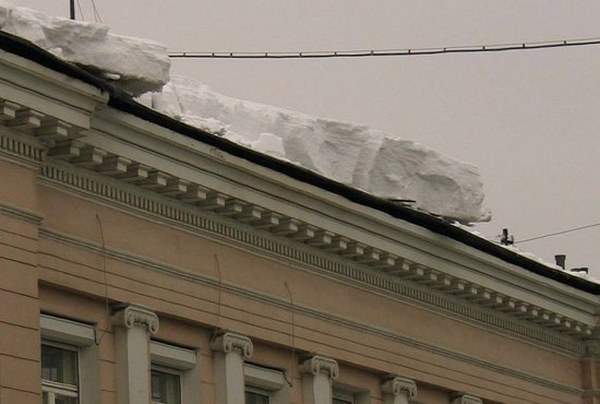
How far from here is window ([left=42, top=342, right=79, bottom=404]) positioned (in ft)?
82.7

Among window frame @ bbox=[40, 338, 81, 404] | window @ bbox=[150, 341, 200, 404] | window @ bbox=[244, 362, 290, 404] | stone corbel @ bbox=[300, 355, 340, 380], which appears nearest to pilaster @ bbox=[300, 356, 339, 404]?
stone corbel @ bbox=[300, 355, 340, 380]

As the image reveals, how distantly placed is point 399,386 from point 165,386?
474 centimetres

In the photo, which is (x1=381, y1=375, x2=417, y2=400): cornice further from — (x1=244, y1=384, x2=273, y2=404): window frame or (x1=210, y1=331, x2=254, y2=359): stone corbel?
(x1=210, y1=331, x2=254, y2=359): stone corbel

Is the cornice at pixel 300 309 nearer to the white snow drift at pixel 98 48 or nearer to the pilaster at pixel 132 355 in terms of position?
the pilaster at pixel 132 355

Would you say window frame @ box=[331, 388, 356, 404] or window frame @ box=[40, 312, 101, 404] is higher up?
window frame @ box=[331, 388, 356, 404]

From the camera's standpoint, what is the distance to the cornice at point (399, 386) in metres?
31.1

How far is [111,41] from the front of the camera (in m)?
26.1

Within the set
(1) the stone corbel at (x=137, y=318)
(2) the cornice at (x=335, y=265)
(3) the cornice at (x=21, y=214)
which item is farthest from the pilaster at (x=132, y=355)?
(3) the cornice at (x=21, y=214)

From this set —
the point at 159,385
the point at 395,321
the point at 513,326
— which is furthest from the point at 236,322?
the point at 513,326

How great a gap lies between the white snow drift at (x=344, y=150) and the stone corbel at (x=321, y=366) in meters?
2.54

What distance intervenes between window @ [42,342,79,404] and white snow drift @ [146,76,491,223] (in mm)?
3629

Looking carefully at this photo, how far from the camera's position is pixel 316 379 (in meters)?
29.5

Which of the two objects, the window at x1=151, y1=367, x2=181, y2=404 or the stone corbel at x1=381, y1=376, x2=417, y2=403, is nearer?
the window at x1=151, y1=367, x2=181, y2=404

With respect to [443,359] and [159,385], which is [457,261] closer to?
[443,359]
